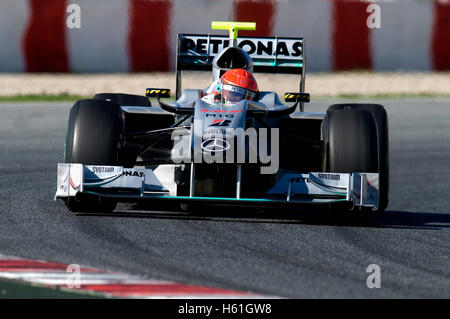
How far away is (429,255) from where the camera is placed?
6.86 meters

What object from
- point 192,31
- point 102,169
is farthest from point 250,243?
point 192,31

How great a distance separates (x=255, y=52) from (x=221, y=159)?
2.59m

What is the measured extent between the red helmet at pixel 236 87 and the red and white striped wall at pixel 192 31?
10282 mm

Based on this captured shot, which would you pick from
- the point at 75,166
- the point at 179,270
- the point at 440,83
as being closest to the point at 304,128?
the point at 75,166

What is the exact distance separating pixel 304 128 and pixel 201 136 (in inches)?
72.1

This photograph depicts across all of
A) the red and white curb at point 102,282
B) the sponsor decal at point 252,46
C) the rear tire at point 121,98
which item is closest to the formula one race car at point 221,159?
the rear tire at point 121,98

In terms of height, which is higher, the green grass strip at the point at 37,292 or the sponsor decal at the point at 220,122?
the sponsor decal at the point at 220,122

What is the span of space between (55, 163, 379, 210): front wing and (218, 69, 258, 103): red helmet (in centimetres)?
114

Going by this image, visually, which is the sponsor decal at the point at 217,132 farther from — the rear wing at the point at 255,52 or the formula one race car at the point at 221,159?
the rear wing at the point at 255,52

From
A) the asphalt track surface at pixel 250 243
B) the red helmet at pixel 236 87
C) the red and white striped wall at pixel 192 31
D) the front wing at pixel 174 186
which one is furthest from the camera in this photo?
the red and white striped wall at pixel 192 31

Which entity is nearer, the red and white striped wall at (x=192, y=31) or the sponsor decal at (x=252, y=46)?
the sponsor decal at (x=252, y=46)

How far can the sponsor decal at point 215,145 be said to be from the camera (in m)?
7.58

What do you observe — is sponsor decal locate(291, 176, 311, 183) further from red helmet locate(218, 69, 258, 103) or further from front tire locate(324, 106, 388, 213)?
red helmet locate(218, 69, 258, 103)

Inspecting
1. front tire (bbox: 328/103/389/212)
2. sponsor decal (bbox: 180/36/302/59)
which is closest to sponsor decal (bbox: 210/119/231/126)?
front tire (bbox: 328/103/389/212)
